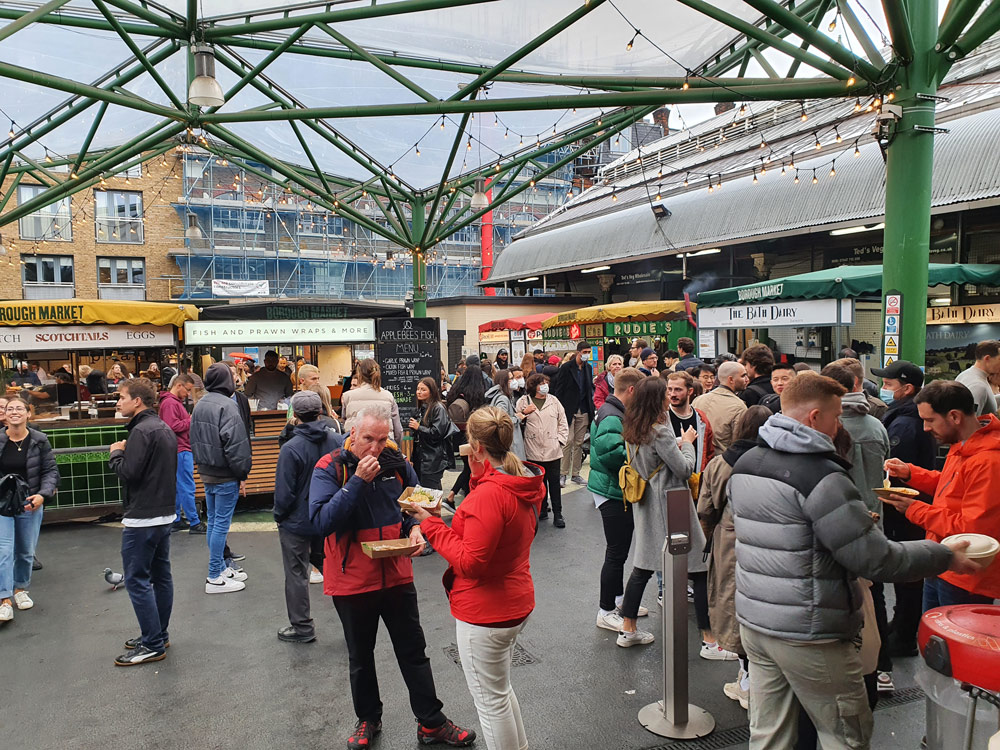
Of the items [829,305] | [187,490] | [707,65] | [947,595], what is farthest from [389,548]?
[707,65]

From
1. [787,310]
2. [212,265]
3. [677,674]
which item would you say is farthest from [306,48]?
[212,265]

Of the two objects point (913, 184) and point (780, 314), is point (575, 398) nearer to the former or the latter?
point (780, 314)

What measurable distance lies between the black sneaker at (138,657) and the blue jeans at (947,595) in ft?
16.6

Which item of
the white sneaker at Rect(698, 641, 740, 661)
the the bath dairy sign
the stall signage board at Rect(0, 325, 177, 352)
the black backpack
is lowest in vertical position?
the white sneaker at Rect(698, 641, 740, 661)

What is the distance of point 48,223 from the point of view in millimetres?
30500

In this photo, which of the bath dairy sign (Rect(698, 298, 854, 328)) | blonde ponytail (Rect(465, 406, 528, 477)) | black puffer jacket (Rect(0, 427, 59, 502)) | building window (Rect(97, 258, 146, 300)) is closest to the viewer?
blonde ponytail (Rect(465, 406, 528, 477))

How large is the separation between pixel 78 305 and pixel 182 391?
2622mm

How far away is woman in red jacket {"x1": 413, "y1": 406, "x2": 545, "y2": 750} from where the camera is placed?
292 centimetres

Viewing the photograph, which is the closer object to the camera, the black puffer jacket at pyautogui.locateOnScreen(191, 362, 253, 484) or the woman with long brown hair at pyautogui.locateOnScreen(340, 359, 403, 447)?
the black puffer jacket at pyautogui.locateOnScreen(191, 362, 253, 484)

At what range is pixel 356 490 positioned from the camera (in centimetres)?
339

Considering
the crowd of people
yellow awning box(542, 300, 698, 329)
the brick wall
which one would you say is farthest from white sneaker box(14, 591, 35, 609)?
the brick wall

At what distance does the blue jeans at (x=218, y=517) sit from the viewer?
611 centimetres

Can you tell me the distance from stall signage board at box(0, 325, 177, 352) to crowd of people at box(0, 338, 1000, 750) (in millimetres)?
3717

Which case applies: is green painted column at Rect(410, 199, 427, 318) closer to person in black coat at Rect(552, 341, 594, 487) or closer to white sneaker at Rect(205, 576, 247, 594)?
person in black coat at Rect(552, 341, 594, 487)
